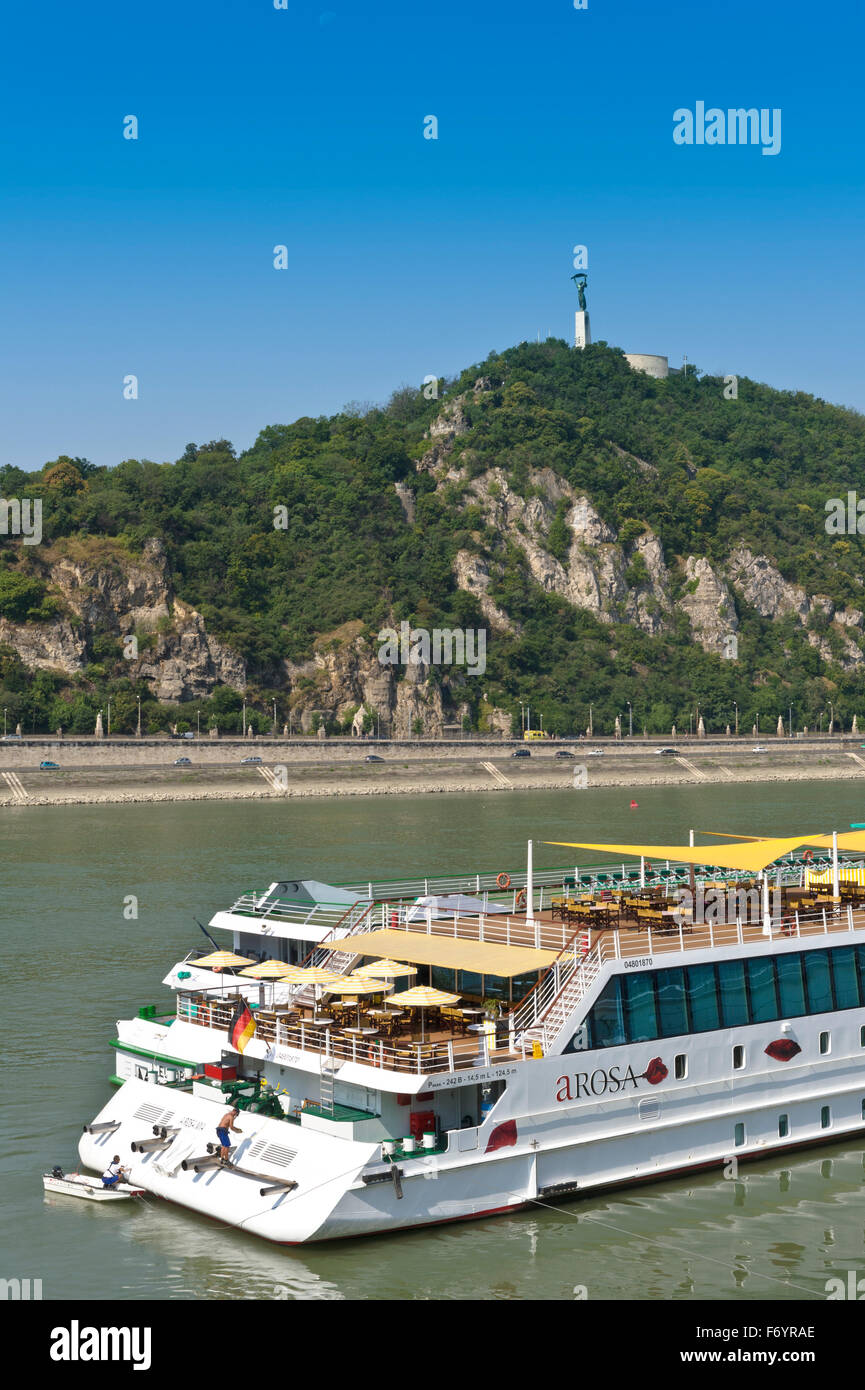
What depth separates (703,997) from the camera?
67.5ft

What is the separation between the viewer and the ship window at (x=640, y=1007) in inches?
775

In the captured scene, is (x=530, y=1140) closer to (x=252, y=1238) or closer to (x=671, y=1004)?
(x=671, y=1004)

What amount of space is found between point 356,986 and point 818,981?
751cm

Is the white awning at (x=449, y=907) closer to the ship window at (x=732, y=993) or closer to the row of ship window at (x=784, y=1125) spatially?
the ship window at (x=732, y=993)

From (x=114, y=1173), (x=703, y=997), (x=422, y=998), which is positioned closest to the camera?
(x=422, y=998)

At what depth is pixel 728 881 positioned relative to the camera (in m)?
27.1

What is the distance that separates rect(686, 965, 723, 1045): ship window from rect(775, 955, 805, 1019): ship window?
145cm

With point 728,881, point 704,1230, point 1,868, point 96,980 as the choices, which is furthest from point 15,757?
point 704,1230

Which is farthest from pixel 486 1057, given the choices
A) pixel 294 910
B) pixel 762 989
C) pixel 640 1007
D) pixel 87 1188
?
pixel 294 910

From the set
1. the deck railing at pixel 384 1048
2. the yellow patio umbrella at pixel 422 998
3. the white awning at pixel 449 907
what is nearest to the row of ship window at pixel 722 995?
the deck railing at pixel 384 1048

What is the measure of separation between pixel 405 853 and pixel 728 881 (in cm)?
3721

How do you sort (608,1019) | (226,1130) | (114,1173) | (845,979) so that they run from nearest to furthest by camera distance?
(226,1130) → (114,1173) → (608,1019) → (845,979)

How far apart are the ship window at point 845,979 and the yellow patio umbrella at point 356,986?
7.26 metres
